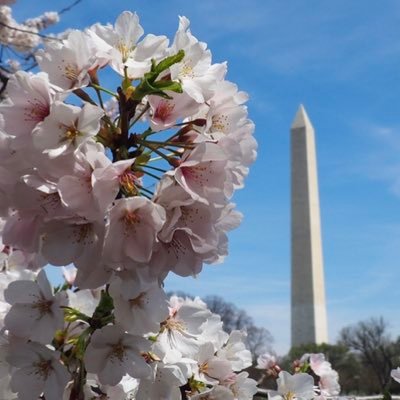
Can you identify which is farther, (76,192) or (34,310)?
Answer: (34,310)

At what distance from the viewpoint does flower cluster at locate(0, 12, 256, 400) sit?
3.07 ft

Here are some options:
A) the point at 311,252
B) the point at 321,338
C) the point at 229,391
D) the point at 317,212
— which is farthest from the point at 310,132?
the point at 229,391

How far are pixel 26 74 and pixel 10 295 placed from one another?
1.31 feet

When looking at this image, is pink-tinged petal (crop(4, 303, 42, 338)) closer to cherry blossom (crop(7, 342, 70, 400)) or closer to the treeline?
cherry blossom (crop(7, 342, 70, 400))

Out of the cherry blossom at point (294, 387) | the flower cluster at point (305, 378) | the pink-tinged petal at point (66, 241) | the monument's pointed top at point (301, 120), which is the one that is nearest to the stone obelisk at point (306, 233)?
the monument's pointed top at point (301, 120)

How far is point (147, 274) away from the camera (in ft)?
3.22

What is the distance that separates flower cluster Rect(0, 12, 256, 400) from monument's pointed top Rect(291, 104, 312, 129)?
21860 millimetres

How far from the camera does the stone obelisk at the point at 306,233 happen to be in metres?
21.7

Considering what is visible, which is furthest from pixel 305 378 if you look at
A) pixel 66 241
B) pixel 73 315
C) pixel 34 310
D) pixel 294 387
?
pixel 66 241

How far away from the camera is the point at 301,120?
23.2 meters

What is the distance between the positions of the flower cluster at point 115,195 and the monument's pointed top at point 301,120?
21.9m

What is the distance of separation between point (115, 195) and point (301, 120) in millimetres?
22796

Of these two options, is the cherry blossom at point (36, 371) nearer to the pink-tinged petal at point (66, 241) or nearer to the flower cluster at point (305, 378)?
the pink-tinged petal at point (66, 241)

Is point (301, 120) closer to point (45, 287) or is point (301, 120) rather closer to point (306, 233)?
point (306, 233)
